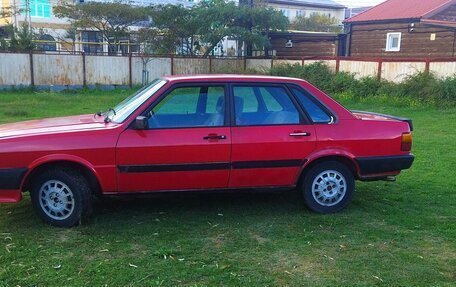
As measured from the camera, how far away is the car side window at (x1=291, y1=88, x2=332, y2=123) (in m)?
5.30

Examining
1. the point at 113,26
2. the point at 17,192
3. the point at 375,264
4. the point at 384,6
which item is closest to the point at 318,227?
the point at 375,264

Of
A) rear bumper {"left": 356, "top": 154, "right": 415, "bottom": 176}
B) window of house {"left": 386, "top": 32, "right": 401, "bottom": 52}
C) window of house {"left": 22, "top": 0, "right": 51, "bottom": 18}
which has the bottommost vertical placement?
rear bumper {"left": 356, "top": 154, "right": 415, "bottom": 176}

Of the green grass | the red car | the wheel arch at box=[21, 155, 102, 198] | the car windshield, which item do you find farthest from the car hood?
the green grass

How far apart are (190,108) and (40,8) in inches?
1744

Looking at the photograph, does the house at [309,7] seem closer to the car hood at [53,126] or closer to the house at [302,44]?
the house at [302,44]

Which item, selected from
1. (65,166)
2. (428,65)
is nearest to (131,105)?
(65,166)

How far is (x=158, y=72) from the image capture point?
24.1 m

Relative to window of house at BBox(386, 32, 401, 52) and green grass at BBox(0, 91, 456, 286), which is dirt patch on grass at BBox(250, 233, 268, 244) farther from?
window of house at BBox(386, 32, 401, 52)

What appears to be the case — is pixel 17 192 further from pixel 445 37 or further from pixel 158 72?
pixel 445 37

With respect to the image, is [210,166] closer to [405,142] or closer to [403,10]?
[405,142]

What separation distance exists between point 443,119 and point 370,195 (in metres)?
8.39

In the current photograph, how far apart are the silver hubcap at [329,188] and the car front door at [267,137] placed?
→ 0.98 ft

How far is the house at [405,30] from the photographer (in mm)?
23609

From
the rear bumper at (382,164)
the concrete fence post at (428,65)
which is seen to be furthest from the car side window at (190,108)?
the concrete fence post at (428,65)
